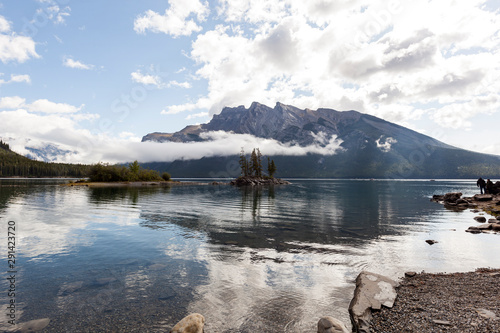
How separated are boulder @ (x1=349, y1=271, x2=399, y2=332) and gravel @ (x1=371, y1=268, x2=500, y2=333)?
30 centimetres

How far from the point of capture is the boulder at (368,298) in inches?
435

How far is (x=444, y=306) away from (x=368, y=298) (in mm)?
3411

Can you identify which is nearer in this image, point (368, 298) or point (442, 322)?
point (442, 322)

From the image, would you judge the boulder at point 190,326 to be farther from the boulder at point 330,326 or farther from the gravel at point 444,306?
the gravel at point 444,306

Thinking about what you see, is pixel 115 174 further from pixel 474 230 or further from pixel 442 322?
pixel 442 322

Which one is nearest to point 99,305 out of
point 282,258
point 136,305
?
point 136,305

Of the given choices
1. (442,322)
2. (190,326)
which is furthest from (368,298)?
(190,326)

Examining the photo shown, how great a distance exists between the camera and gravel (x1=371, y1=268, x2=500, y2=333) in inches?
408

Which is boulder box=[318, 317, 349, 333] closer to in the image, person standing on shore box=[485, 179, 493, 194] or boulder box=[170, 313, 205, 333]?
boulder box=[170, 313, 205, 333]

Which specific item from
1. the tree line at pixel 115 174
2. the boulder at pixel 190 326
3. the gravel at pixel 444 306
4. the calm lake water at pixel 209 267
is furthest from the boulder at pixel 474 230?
the tree line at pixel 115 174

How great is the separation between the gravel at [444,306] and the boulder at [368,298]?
298 millimetres

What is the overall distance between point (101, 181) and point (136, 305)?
7224 inches

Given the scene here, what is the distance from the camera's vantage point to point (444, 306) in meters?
12.1

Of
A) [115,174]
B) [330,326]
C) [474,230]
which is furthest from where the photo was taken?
[115,174]
